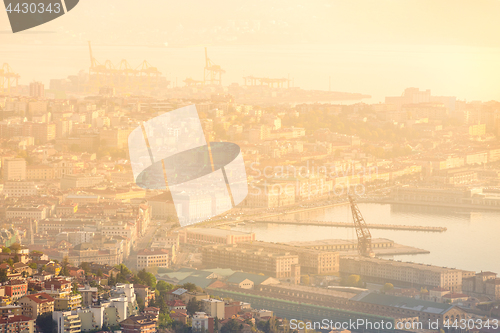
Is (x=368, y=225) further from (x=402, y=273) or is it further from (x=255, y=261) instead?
(x=402, y=273)

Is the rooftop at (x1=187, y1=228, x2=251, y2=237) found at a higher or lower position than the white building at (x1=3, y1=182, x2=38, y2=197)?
lower

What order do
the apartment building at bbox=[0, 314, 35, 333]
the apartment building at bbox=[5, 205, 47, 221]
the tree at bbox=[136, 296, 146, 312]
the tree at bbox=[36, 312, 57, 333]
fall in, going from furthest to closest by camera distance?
the apartment building at bbox=[5, 205, 47, 221], the tree at bbox=[136, 296, 146, 312], the tree at bbox=[36, 312, 57, 333], the apartment building at bbox=[0, 314, 35, 333]

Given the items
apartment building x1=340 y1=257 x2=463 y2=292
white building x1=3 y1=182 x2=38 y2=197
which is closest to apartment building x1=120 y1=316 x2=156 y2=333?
apartment building x1=340 y1=257 x2=463 y2=292

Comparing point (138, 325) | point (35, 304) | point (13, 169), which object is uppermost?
point (13, 169)

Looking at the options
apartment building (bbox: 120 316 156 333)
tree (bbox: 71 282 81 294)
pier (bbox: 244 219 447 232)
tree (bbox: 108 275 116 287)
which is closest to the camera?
apartment building (bbox: 120 316 156 333)

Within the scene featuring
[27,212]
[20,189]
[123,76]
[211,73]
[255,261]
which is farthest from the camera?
[211,73]

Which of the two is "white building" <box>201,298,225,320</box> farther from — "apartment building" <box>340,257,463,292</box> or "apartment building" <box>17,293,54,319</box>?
"apartment building" <box>340,257,463,292</box>

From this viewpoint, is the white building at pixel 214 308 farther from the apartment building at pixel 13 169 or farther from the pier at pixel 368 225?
the apartment building at pixel 13 169

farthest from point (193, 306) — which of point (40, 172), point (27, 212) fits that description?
point (40, 172)
